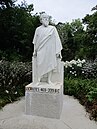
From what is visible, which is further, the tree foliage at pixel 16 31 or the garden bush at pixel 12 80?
the tree foliage at pixel 16 31

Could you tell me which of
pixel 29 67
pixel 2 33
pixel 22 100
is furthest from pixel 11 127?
pixel 2 33

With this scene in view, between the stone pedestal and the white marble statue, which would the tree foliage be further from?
the stone pedestal

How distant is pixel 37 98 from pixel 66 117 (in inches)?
30.6

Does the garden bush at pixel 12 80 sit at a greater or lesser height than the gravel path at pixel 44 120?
greater

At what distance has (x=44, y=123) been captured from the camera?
4.77 meters

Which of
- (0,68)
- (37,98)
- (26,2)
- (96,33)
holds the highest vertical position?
(26,2)

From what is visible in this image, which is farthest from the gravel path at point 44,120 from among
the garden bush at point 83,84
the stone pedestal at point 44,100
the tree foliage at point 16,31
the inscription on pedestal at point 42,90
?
the tree foliage at point 16,31

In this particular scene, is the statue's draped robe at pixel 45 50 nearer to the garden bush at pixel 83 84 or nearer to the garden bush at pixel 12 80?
the garden bush at pixel 83 84

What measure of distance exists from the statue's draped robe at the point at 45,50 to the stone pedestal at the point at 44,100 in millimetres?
383

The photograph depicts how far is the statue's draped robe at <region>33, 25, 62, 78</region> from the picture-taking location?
526cm

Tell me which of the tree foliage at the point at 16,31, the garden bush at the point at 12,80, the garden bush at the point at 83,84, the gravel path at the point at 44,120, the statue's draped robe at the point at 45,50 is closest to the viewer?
the gravel path at the point at 44,120

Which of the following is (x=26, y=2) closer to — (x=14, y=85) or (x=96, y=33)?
(x=96, y=33)

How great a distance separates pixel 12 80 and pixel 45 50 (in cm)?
277

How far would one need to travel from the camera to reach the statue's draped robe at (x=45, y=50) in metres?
5.26
